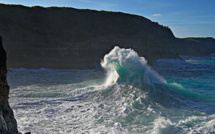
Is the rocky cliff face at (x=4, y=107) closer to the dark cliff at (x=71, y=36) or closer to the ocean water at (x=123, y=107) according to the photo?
the ocean water at (x=123, y=107)

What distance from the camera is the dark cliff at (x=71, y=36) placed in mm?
27359

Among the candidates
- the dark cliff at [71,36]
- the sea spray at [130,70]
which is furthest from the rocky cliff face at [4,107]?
the dark cliff at [71,36]

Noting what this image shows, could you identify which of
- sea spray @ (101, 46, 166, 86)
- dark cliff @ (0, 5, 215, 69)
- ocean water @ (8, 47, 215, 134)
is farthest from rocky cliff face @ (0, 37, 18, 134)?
dark cliff @ (0, 5, 215, 69)

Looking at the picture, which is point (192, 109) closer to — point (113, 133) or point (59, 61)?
point (113, 133)

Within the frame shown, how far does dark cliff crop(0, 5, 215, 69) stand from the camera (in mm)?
27359

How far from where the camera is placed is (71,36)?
33.7m

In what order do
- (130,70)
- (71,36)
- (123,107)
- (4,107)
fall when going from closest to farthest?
(4,107), (123,107), (130,70), (71,36)

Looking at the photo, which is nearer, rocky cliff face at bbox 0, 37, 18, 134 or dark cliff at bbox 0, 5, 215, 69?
rocky cliff face at bbox 0, 37, 18, 134

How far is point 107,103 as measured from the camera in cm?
974

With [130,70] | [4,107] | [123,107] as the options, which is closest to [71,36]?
[130,70]

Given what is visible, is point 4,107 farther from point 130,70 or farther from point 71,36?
point 71,36

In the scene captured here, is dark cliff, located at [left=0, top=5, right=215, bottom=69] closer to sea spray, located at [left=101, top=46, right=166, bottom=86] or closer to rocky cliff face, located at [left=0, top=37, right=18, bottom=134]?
sea spray, located at [left=101, top=46, right=166, bottom=86]

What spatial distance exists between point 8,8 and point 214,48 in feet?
247

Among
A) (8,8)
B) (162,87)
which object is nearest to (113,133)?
(162,87)
